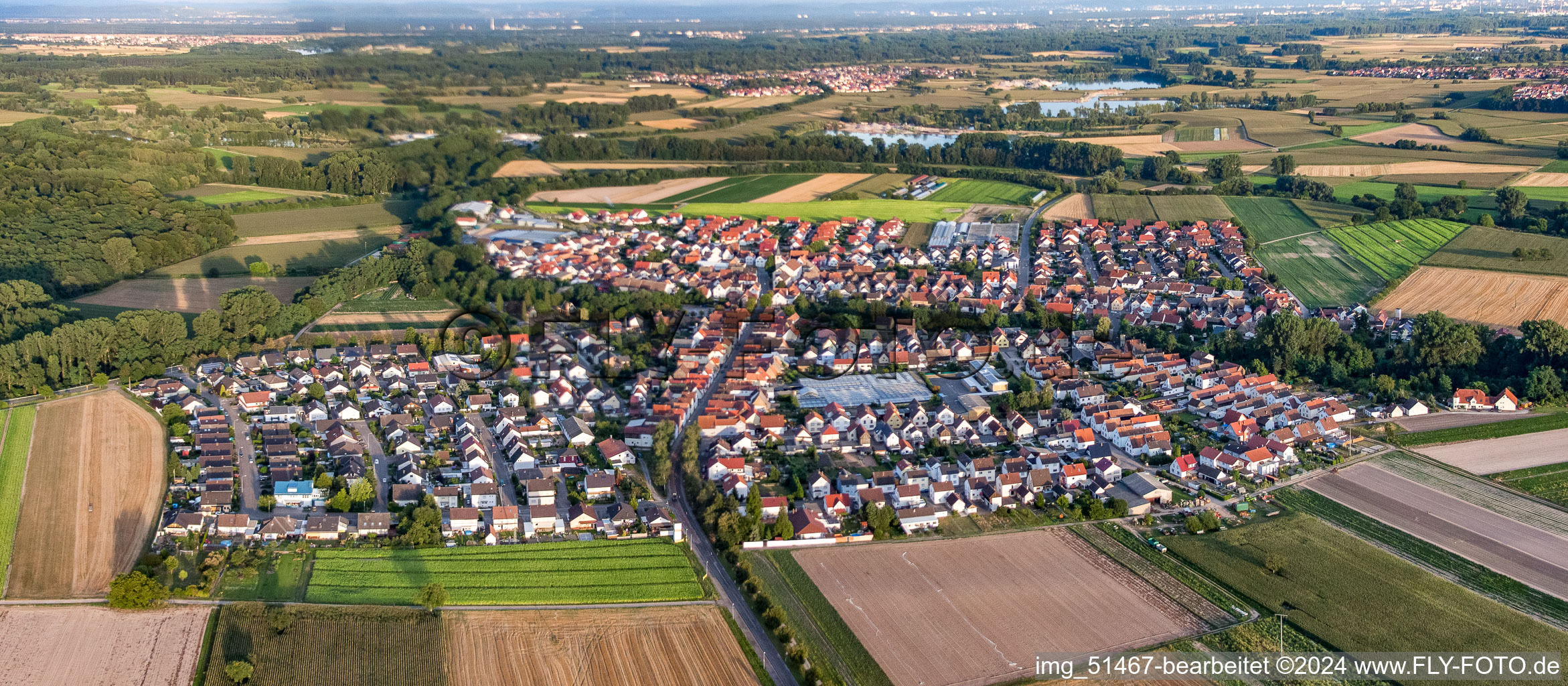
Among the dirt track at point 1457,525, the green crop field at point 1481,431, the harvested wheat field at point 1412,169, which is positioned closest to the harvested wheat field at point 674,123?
the harvested wheat field at point 1412,169

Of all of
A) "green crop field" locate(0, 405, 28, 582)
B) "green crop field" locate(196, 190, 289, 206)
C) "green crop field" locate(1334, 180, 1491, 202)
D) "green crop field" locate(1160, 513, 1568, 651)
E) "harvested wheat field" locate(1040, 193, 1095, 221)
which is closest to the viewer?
"green crop field" locate(1160, 513, 1568, 651)

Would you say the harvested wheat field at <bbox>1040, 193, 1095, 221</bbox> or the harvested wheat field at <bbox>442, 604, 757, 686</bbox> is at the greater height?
the harvested wheat field at <bbox>1040, 193, 1095, 221</bbox>

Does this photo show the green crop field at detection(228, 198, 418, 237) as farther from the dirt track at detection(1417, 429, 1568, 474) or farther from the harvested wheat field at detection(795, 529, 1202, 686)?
the dirt track at detection(1417, 429, 1568, 474)

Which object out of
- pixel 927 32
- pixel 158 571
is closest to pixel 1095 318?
pixel 158 571

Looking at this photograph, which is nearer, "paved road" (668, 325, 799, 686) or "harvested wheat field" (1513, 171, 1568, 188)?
"paved road" (668, 325, 799, 686)

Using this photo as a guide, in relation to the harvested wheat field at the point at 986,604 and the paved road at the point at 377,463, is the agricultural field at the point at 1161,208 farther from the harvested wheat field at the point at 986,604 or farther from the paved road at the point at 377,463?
the paved road at the point at 377,463

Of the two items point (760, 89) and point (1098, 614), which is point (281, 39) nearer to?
point (760, 89)

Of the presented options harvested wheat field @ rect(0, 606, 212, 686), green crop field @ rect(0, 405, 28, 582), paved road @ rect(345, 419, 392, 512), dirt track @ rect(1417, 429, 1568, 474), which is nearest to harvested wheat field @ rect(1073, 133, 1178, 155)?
dirt track @ rect(1417, 429, 1568, 474)
